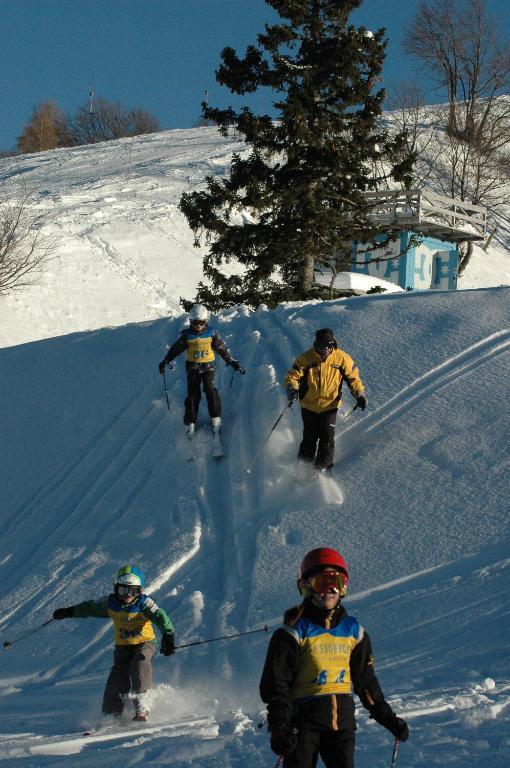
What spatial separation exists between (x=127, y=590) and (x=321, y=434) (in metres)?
3.99

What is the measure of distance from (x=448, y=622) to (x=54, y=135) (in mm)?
63430

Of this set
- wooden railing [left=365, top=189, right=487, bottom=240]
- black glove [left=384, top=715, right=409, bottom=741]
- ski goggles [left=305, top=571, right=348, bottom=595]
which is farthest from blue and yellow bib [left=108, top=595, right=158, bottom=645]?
wooden railing [left=365, top=189, right=487, bottom=240]

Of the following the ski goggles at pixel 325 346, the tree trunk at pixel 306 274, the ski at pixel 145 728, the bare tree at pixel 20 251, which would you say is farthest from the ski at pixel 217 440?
the bare tree at pixel 20 251

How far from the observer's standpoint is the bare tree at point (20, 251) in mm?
26516

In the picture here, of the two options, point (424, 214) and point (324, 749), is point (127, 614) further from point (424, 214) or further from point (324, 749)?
point (424, 214)

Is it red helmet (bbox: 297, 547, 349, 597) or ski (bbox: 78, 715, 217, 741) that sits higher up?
red helmet (bbox: 297, 547, 349, 597)

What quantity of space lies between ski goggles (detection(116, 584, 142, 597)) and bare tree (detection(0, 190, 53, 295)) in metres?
21.0

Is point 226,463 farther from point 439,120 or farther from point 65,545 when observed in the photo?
point 439,120

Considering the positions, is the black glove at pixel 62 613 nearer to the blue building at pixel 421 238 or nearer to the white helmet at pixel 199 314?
the white helmet at pixel 199 314

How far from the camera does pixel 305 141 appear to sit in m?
18.5

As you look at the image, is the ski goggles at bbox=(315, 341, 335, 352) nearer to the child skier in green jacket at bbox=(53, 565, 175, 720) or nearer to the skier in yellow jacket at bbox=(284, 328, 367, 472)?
the skier in yellow jacket at bbox=(284, 328, 367, 472)

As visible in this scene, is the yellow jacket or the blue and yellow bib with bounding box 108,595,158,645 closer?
the blue and yellow bib with bounding box 108,595,158,645

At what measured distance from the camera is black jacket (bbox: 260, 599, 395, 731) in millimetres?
3791

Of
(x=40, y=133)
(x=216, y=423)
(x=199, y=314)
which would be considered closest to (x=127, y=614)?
(x=216, y=423)
